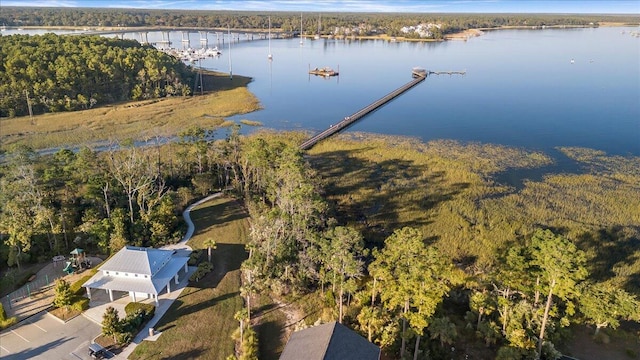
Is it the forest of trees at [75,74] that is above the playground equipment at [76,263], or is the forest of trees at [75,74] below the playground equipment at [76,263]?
above

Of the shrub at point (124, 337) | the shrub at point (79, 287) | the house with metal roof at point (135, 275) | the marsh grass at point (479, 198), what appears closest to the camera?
the shrub at point (124, 337)

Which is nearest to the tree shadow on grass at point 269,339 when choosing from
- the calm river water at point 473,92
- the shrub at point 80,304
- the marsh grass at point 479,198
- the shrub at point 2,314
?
the shrub at point 80,304

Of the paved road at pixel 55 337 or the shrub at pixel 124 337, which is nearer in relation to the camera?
the paved road at pixel 55 337

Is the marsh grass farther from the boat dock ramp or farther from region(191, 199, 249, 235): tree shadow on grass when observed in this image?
region(191, 199, 249, 235): tree shadow on grass

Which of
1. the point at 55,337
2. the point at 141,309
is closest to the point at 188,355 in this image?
the point at 141,309

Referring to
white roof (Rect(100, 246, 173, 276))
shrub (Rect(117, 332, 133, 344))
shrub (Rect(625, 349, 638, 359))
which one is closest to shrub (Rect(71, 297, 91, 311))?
white roof (Rect(100, 246, 173, 276))

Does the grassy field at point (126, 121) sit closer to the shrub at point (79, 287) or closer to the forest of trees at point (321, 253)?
the forest of trees at point (321, 253)

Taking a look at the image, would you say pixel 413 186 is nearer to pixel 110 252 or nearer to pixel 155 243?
pixel 155 243

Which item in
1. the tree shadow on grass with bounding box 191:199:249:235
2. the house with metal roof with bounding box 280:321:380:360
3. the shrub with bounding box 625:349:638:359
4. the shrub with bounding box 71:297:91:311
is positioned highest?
the house with metal roof with bounding box 280:321:380:360
